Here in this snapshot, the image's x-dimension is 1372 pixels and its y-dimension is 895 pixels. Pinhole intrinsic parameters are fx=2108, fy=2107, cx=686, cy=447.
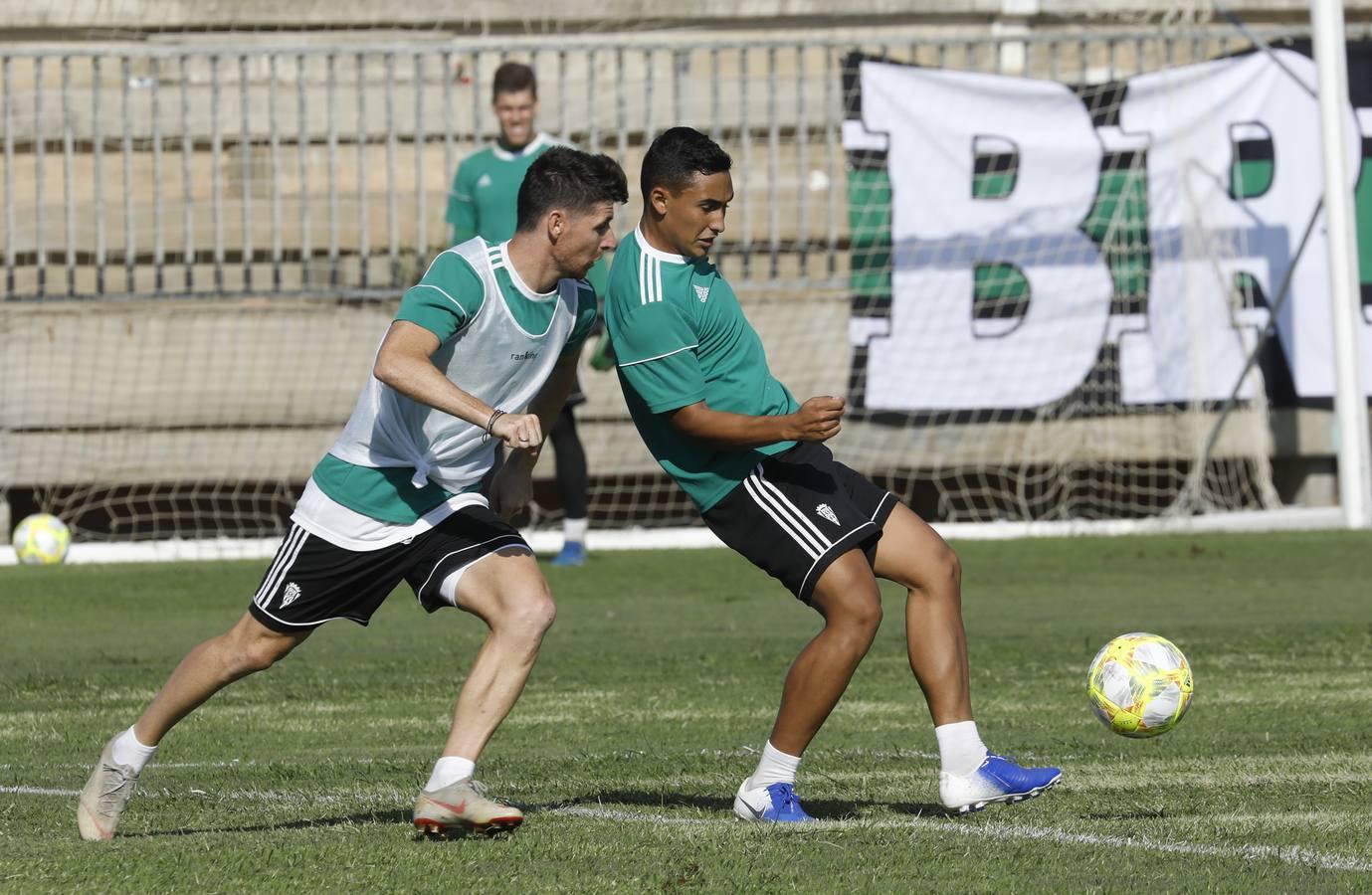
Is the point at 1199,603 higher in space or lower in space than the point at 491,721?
lower

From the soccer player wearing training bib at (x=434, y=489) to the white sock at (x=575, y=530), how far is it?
23.3 feet

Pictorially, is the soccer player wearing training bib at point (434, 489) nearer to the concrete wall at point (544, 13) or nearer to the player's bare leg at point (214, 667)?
the player's bare leg at point (214, 667)

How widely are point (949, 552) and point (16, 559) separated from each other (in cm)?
924

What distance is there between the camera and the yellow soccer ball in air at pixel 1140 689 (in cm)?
603

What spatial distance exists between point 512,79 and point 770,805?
6.84 m

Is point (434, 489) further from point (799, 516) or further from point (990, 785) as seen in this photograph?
point (990, 785)

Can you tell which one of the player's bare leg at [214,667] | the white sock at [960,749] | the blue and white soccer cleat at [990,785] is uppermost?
the player's bare leg at [214,667]

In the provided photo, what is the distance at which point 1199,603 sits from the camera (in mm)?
11625

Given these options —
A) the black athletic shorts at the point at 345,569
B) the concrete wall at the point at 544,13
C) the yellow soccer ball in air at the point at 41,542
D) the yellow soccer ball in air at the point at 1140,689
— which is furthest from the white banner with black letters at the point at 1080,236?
the black athletic shorts at the point at 345,569

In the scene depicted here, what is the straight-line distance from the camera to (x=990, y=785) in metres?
5.73

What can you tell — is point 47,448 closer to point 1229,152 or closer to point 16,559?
point 16,559

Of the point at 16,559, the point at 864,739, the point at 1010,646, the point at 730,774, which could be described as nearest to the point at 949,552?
the point at 730,774

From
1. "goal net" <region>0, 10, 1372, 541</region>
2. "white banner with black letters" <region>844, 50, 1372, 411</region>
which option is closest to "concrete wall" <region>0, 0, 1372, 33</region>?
"goal net" <region>0, 10, 1372, 541</region>

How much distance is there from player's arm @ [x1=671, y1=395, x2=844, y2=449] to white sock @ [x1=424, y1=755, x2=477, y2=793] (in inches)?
44.1
